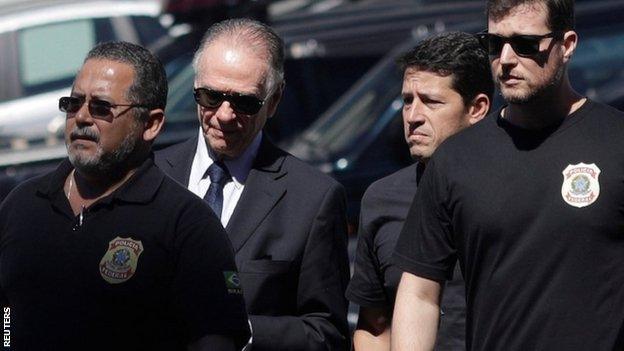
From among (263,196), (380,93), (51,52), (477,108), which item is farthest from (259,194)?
(51,52)

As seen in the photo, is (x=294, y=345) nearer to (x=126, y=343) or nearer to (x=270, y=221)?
(x=270, y=221)

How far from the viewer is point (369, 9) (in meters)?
13.1

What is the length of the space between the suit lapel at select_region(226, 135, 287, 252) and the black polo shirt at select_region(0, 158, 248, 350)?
67 cm

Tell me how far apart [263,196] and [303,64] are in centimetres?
621

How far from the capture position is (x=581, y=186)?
4.90m

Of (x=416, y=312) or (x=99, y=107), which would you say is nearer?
(x=99, y=107)

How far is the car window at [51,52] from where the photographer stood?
514 inches

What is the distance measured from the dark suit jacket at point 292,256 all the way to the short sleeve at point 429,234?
1.13 feet

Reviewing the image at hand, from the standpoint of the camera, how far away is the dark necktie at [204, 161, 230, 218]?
5691 mm

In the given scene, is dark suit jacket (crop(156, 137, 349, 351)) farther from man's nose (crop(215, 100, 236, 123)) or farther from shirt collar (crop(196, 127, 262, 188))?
man's nose (crop(215, 100, 236, 123))

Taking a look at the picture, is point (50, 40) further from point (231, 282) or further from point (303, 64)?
point (231, 282)

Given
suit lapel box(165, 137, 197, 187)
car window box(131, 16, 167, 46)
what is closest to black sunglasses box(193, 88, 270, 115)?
suit lapel box(165, 137, 197, 187)

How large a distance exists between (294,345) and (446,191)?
0.70 meters

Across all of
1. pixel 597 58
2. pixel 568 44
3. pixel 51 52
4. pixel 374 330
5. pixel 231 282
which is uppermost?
pixel 568 44
